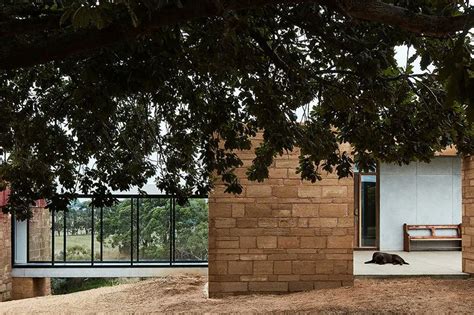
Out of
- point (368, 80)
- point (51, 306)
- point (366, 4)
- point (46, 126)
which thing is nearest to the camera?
point (366, 4)

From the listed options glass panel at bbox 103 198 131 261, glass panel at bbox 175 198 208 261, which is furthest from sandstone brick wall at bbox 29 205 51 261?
glass panel at bbox 175 198 208 261

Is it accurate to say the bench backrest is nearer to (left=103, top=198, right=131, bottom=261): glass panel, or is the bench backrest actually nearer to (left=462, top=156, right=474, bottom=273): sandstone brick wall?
(left=462, top=156, right=474, bottom=273): sandstone brick wall

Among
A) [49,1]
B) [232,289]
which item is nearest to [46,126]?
[49,1]

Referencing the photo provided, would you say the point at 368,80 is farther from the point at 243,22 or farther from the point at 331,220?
the point at 331,220

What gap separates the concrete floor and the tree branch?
25.4ft

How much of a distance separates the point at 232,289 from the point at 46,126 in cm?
436

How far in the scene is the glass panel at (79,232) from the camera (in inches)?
557

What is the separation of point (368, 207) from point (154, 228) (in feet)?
20.9

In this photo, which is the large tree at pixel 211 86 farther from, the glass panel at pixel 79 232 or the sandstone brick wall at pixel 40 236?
the sandstone brick wall at pixel 40 236

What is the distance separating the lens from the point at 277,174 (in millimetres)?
9398

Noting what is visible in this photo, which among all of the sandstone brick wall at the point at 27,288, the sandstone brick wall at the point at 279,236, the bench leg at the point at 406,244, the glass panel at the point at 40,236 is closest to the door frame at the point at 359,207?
the bench leg at the point at 406,244

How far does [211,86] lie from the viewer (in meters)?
6.31

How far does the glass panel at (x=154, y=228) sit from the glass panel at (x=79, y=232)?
54.1 inches

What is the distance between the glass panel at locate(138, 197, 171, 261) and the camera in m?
14.0
